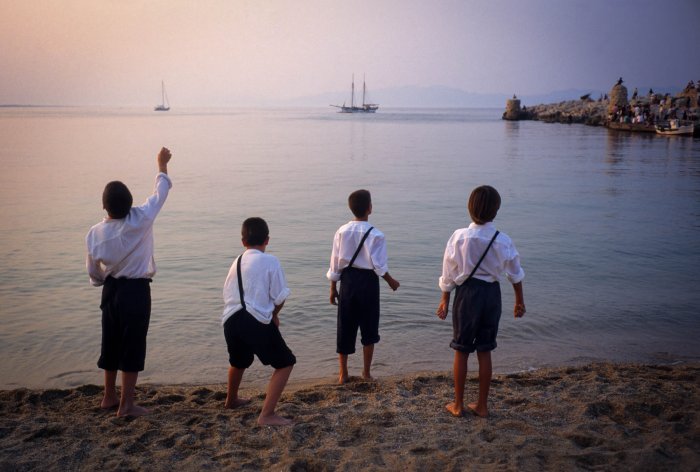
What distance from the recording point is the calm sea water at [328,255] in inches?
272

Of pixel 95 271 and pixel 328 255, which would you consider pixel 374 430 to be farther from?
pixel 328 255

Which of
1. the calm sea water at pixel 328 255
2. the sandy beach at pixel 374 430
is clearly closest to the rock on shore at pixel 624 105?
the calm sea water at pixel 328 255

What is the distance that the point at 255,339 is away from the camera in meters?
4.25

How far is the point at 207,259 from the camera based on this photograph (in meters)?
11.1

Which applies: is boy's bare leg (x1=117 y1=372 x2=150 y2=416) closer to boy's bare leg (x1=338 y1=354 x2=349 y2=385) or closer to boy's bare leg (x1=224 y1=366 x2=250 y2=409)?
boy's bare leg (x1=224 y1=366 x2=250 y2=409)

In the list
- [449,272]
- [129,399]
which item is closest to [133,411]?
[129,399]

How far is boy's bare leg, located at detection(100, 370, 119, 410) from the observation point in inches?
186

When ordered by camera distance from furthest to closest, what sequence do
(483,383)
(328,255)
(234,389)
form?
1. (328,255)
2. (234,389)
3. (483,383)

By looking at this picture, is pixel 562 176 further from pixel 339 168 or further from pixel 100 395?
pixel 100 395

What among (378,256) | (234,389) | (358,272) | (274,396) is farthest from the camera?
(358,272)

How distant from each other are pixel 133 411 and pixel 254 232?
5.61 feet

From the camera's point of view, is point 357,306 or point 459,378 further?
point 357,306

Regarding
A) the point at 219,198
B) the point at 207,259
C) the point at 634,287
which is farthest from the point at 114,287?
the point at 219,198

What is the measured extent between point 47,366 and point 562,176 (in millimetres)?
23402
